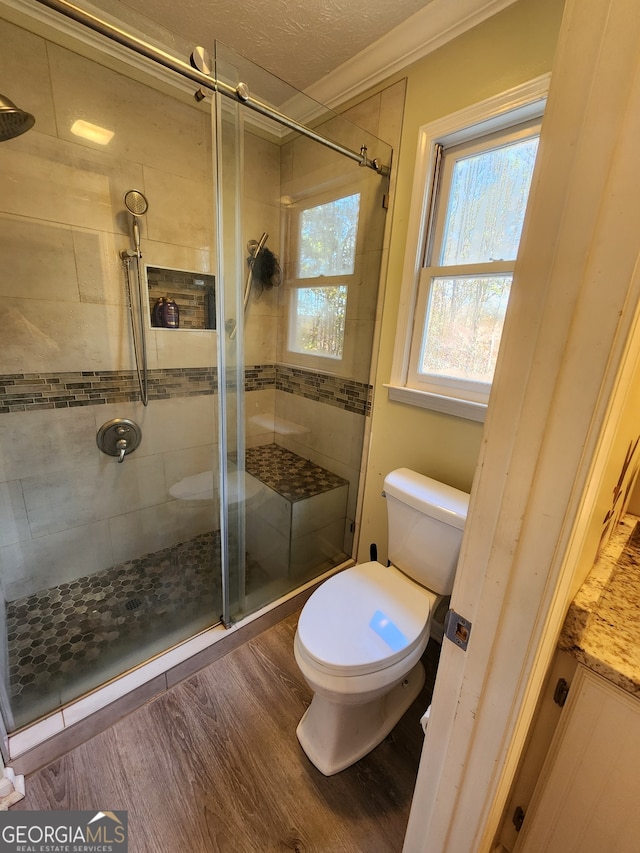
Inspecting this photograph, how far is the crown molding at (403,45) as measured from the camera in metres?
1.18

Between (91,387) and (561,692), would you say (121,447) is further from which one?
(561,692)

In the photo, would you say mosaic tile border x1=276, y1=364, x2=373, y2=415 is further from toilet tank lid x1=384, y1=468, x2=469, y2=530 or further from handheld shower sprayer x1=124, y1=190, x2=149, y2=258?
handheld shower sprayer x1=124, y1=190, x2=149, y2=258

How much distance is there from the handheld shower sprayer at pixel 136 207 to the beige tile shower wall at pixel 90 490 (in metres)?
0.77

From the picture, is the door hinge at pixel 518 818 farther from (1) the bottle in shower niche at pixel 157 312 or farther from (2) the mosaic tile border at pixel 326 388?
(1) the bottle in shower niche at pixel 157 312

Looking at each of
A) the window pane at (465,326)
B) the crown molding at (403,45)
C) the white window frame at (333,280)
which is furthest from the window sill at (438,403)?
the crown molding at (403,45)

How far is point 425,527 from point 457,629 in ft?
2.52

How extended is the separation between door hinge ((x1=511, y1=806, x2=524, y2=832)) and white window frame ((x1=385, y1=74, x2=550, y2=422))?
3.50 ft

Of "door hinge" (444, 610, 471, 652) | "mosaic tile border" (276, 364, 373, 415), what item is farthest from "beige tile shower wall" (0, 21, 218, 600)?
"door hinge" (444, 610, 471, 652)

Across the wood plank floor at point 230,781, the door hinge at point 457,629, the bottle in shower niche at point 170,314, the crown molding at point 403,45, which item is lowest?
the wood plank floor at point 230,781

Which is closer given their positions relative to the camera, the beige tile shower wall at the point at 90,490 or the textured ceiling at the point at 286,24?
the textured ceiling at the point at 286,24

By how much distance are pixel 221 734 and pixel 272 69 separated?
2706 millimetres

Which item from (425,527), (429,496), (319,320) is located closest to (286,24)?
(319,320)

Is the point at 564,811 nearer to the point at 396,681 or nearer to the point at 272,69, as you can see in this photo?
the point at 396,681

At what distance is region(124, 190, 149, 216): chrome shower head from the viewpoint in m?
1.59
